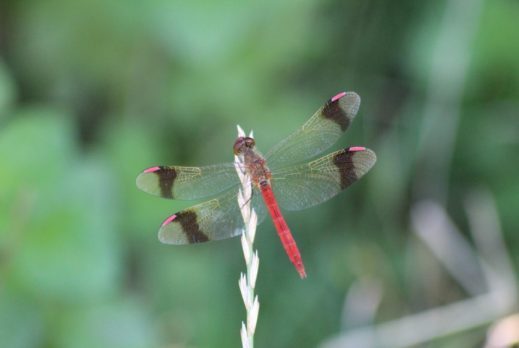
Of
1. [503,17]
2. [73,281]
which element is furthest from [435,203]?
[73,281]

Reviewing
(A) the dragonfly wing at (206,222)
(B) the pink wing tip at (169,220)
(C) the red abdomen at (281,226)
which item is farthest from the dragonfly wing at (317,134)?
(B) the pink wing tip at (169,220)

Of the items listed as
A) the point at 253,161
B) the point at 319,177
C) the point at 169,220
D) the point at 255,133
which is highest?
the point at 255,133

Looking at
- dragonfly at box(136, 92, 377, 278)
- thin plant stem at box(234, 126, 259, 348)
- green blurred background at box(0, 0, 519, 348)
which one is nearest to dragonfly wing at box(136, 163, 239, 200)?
dragonfly at box(136, 92, 377, 278)

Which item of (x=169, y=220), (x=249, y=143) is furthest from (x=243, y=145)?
(x=169, y=220)

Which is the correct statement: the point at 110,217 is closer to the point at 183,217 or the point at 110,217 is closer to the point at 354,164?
the point at 183,217

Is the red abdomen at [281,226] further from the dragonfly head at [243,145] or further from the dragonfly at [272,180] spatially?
the dragonfly head at [243,145]

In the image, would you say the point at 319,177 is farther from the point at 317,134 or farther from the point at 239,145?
the point at 239,145
